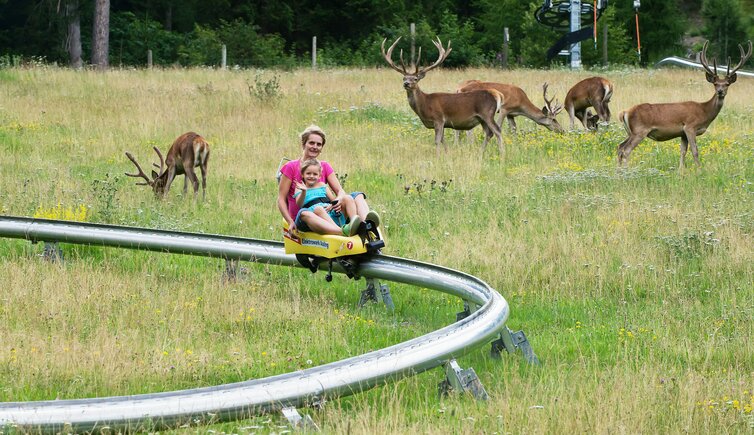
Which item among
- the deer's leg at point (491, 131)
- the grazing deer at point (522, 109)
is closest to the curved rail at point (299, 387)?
the deer's leg at point (491, 131)

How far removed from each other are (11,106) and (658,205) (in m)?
13.8

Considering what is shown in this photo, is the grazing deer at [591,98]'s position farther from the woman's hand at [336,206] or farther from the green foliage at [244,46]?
the green foliage at [244,46]

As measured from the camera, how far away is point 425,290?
384 inches

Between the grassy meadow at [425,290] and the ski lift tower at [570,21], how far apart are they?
1507cm

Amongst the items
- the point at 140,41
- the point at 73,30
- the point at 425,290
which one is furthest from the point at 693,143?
the point at 140,41

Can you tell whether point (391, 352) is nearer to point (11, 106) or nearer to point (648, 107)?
point (648, 107)

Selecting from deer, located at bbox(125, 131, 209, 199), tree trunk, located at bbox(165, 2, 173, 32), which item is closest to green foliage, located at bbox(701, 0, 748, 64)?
tree trunk, located at bbox(165, 2, 173, 32)

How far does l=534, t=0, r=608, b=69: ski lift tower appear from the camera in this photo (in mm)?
35094

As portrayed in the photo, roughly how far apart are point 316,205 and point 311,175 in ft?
0.97

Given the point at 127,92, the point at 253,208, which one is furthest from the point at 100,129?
the point at 253,208

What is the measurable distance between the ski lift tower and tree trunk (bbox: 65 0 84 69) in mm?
15155

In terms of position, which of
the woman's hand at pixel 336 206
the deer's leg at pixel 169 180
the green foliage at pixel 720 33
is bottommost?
the deer's leg at pixel 169 180

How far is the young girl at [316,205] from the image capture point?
28.7 feet

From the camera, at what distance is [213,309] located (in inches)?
335
